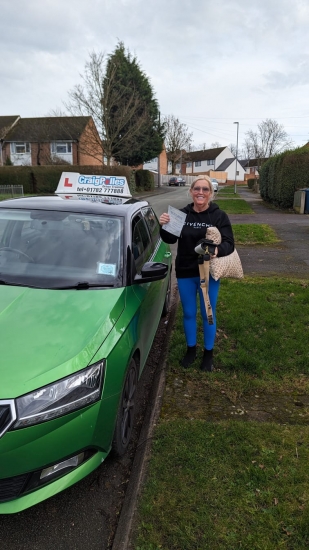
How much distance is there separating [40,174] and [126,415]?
27077 mm

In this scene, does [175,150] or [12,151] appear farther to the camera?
[175,150]

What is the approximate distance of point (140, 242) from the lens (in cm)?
368

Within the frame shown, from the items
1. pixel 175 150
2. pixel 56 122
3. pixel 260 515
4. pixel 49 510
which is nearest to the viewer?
pixel 260 515

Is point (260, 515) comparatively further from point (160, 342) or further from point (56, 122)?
point (56, 122)

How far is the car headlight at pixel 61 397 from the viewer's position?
72.4 inches

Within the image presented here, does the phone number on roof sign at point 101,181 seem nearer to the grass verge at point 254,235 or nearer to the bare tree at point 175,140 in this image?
the grass verge at point 254,235

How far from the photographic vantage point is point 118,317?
252 centimetres

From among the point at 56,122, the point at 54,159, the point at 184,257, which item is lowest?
the point at 184,257

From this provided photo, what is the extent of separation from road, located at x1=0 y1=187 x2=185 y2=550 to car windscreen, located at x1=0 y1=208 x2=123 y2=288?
1294 mm

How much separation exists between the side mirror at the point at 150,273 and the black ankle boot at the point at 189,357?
44.8 inches

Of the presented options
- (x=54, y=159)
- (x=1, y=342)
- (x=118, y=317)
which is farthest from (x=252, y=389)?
(x=54, y=159)

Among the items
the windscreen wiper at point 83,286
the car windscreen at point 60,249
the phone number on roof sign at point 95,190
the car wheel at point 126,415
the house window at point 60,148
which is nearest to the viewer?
the car wheel at point 126,415

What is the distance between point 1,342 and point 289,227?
1234cm

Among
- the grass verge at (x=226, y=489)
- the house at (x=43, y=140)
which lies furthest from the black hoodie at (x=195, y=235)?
the house at (x=43, y=140)
